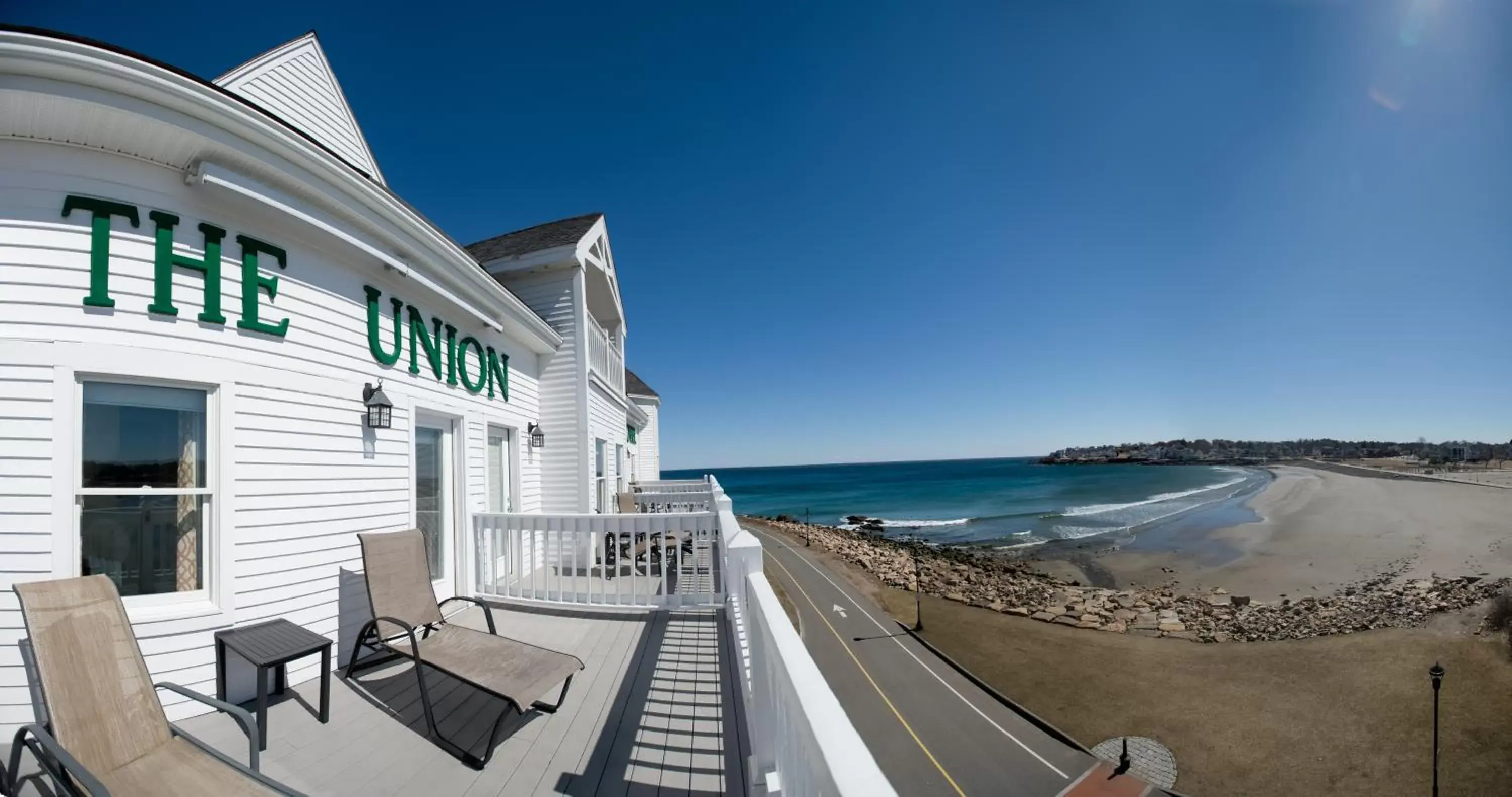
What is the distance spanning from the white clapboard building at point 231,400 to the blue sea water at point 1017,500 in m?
37.3

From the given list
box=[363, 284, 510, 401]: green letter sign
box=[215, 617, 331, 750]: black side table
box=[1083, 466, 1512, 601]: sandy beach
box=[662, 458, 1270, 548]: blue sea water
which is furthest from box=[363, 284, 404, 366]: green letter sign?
box=[662, 458, 1270, 548]: blue sea water

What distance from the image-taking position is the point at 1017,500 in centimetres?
6153

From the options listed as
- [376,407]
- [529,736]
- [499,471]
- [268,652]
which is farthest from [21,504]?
[499,471]

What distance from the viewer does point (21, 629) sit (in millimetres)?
2828

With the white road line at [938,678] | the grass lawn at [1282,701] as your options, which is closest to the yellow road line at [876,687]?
the white road line at [938,678]

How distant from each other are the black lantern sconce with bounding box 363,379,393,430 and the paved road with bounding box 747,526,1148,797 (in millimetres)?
12699

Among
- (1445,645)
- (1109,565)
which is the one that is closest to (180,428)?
(1445,645)

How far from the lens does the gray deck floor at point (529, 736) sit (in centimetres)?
262

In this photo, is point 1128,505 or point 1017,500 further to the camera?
point 1017,500

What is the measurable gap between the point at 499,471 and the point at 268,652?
423 cm

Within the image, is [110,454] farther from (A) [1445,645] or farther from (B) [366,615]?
(A) [1445,645]

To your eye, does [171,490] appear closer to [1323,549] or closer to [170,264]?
[170,264]

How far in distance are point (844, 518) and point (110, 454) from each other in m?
54.3

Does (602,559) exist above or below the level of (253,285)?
below
